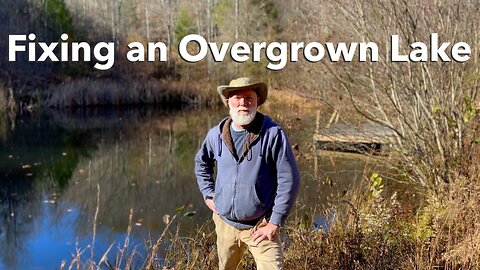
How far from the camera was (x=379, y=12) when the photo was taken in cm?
530

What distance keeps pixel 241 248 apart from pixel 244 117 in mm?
750

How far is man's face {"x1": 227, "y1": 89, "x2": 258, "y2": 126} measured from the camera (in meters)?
2.65

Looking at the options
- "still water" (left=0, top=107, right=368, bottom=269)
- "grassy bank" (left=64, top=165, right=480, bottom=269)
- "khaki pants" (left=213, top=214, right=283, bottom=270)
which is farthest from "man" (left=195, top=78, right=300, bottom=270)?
"still water" (left=0, top=107, right=368, bottom=269)

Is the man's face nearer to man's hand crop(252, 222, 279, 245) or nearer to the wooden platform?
man's hand crop(252, 222, 279, 245)

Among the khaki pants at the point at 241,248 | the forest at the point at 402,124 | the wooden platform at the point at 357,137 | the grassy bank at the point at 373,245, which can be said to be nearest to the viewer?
the khaki pants at the point at 241,248

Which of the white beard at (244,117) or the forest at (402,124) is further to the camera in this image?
the forest at (402,124)

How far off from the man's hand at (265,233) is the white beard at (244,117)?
51cm

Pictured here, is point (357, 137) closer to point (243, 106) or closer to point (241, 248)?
point (241, 248)

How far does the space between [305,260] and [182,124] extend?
14853 millimetres

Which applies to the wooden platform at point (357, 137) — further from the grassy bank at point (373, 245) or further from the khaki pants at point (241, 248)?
the khaki pants at point (241, 248)

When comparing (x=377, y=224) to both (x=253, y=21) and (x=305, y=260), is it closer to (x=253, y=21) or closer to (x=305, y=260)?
(x=305, y=260)

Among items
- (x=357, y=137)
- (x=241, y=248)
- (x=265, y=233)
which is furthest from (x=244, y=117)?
(x=357, y=137)

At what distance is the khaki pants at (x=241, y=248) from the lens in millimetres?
2775

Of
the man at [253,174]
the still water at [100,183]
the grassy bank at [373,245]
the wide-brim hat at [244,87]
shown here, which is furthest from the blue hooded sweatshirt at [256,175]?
the still water at [100,183]
